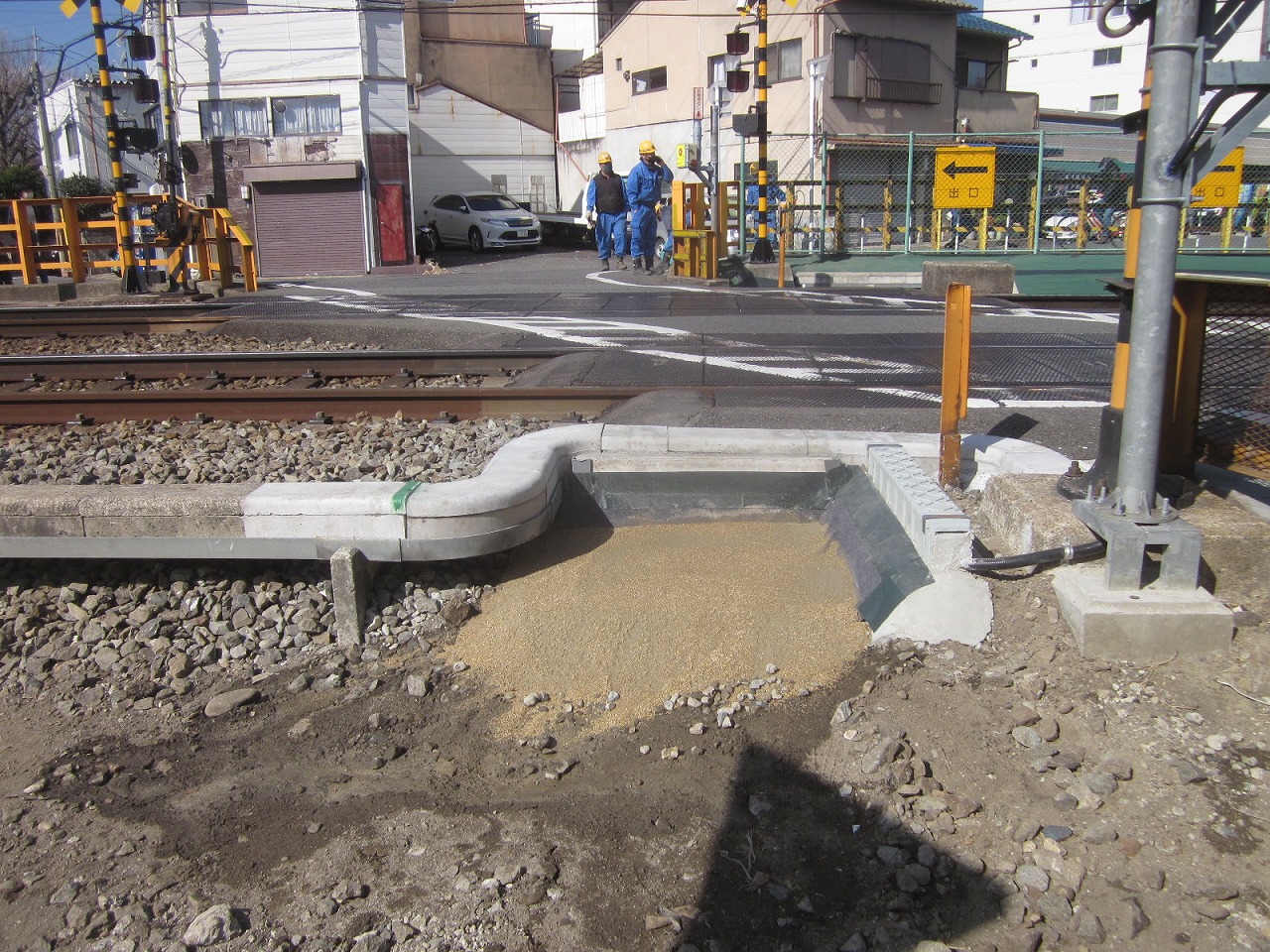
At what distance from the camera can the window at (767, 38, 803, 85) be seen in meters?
31.0

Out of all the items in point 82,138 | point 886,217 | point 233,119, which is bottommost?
point 886,217

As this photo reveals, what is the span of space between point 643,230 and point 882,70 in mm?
16757

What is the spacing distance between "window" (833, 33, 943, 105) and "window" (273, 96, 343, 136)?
1383 cm

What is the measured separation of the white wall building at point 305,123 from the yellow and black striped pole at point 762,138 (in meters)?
11.7

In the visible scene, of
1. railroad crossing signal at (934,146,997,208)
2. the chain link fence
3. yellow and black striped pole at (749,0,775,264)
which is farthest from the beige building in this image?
railroad crossing signal at (934,146,997,208)

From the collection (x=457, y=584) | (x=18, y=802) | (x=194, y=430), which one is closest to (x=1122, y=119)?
(x=457, y=584)

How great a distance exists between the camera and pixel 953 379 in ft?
16.0

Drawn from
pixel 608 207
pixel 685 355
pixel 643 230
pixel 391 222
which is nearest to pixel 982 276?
pixel 643 230

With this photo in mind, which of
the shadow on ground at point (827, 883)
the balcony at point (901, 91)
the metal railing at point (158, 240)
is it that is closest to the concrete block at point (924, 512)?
the shadow on ground at point (827, 883)

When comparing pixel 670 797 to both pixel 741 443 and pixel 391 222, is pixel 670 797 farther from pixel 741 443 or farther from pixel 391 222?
pixel 391 222

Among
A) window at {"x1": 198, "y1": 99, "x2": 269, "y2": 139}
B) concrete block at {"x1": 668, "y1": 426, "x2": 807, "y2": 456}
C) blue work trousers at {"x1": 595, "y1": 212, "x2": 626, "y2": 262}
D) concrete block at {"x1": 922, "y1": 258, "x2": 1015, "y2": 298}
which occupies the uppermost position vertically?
window at {"x1": 198, "y1": 99, "x2": 269, "y2": 139}

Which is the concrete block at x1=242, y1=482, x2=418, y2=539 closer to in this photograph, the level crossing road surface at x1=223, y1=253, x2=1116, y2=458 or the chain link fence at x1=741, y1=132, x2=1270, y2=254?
the level crossing road surface at x1=223, y1=253, x2=1116, y2=458

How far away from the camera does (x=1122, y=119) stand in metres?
3.94

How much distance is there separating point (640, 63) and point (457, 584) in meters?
34.8
